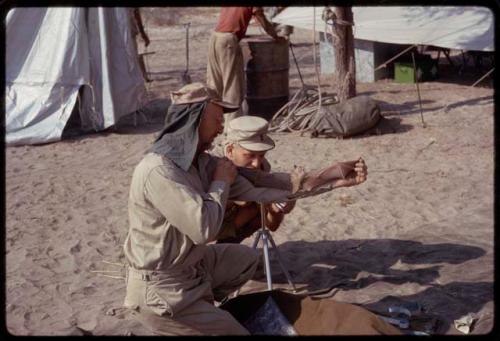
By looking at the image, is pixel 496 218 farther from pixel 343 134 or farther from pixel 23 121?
pixel 23 121

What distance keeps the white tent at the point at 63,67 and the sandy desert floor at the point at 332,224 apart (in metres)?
0.34

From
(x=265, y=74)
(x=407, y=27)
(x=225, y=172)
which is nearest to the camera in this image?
(x=225, y=172)

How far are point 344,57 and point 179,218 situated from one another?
643 cm

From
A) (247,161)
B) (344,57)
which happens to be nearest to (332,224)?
(247,161)

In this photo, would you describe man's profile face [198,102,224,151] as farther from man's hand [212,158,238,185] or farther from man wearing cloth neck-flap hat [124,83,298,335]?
man's hand [212,158,238,185]

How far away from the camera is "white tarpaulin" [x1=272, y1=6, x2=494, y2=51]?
32.6 ft

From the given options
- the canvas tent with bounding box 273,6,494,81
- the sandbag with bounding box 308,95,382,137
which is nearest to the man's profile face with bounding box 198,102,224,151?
the sandbag with bounding box 308,95,382,137

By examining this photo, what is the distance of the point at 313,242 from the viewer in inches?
222

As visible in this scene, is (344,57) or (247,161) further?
(344,57)

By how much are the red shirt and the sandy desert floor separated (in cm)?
125

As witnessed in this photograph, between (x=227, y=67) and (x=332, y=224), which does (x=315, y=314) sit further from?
(x=227, y=67)

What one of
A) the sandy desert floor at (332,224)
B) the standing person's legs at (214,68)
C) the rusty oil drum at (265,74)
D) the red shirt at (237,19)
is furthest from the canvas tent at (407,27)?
the standing person's legs at (214,68)

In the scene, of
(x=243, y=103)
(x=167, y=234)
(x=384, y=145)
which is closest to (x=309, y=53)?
(x=243, y=103)

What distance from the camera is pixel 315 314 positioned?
3.92 metres
